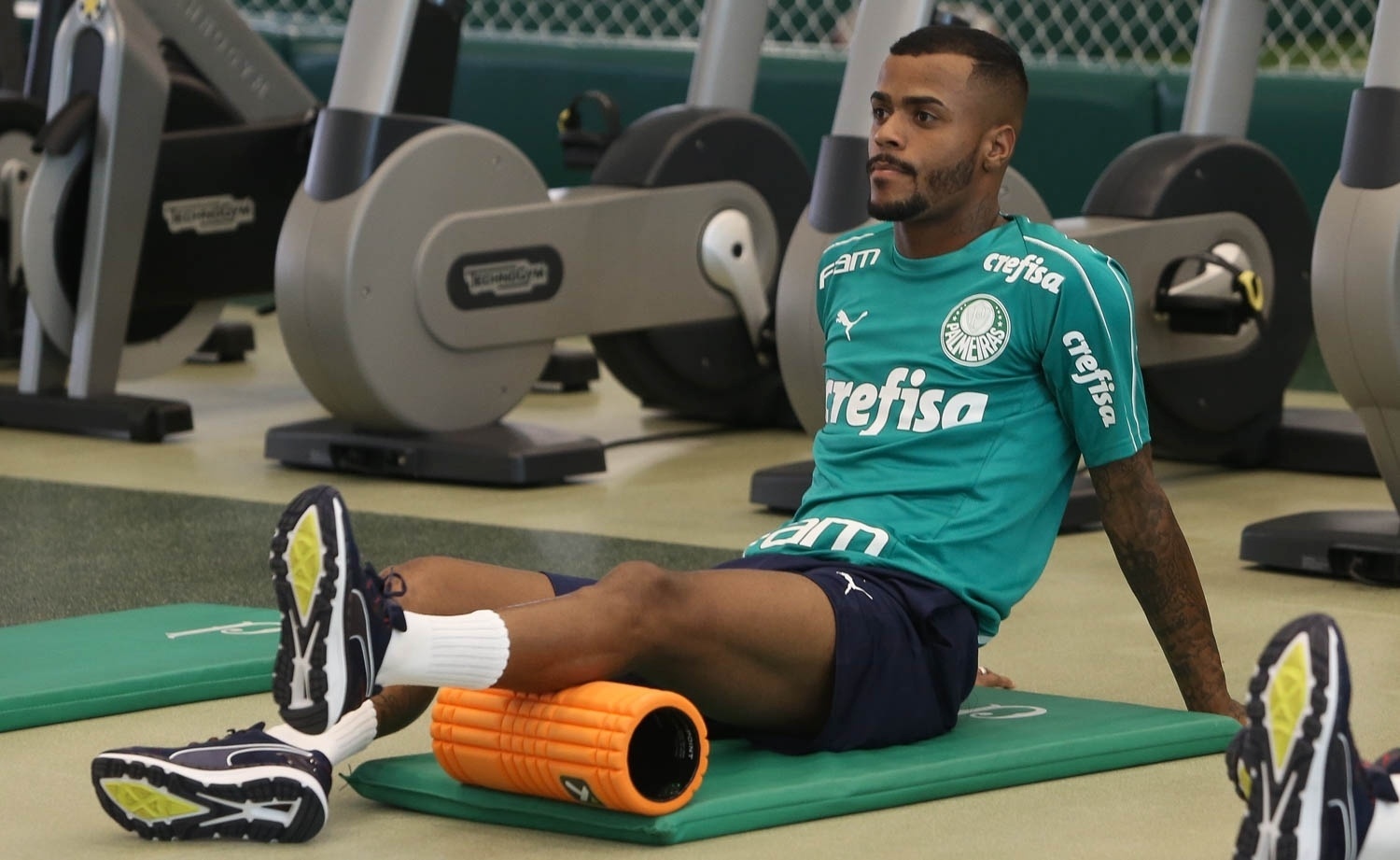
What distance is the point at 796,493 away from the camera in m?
4.95

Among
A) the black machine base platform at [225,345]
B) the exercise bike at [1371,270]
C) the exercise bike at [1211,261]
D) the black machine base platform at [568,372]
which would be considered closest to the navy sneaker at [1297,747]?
the exercise bike at [1371,270]

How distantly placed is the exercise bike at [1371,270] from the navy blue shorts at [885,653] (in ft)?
5.18

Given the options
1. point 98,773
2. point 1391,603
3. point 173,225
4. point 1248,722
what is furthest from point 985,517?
point 173,225

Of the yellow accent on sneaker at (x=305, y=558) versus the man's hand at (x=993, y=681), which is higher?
the yellow accent on sneaker at (x=305, y=558)

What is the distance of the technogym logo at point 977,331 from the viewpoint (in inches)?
110

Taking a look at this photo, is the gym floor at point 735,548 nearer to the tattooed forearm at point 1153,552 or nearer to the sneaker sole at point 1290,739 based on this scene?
the tattooed forearm at point 1153,552

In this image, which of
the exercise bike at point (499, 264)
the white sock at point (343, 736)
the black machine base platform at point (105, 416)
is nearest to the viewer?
the white sock at point (343, 736)

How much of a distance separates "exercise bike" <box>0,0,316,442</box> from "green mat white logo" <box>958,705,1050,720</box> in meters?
3.47

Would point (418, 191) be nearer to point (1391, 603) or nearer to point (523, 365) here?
point (523, 365)

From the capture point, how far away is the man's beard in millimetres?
2797

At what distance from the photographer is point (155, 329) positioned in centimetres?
654

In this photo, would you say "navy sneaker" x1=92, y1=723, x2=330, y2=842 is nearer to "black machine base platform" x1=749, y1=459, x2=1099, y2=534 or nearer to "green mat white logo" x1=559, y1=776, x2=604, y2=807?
"green mat white logo" x1=559, y1=776, x2=604, y2=807

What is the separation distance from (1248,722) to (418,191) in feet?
11.4

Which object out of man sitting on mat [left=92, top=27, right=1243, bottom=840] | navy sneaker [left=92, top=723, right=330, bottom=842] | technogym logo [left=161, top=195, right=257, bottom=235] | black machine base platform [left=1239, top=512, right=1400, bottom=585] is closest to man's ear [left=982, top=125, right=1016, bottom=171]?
man sitting on mat [left=92, top=27, right=1243, bottom=840]
